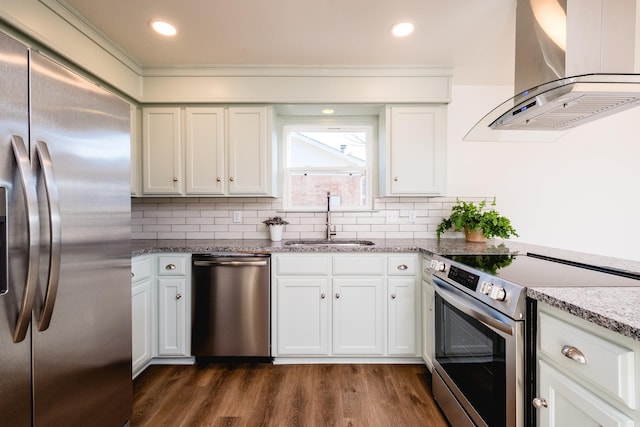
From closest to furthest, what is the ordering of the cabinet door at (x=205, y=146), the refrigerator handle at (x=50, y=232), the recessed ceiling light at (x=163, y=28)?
the refrigerator handle at (x=50, y=232), the recessed ceiling light at (x=163, y=28), the cabinet door at (x=205, y=146)

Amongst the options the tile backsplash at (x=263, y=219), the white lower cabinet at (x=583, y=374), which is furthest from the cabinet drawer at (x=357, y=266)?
the white lower cabinet at (x=583, y=374)

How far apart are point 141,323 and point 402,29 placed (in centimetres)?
267

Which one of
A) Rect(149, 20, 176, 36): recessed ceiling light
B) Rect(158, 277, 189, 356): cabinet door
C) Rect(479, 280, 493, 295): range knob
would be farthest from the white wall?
Rect(158, 277, 189, 356): cabinet door

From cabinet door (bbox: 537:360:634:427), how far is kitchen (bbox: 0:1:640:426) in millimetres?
1890

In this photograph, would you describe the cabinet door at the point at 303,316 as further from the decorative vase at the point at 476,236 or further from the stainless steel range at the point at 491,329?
the decorative vase at the point at 476,236

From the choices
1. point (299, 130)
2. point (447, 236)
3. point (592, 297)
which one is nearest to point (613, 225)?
point (447, 236)

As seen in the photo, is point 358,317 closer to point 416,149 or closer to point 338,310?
point 338,310

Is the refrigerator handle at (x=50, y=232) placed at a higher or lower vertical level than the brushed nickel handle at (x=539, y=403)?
higher

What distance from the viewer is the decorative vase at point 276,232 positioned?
2.68m

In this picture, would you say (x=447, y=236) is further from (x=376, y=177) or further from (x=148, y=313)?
(x=148, y=313)

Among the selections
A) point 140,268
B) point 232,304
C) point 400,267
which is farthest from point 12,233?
point 400,267

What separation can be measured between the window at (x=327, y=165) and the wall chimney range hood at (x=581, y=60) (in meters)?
1.53

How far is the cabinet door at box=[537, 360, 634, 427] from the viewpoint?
80 centimetres

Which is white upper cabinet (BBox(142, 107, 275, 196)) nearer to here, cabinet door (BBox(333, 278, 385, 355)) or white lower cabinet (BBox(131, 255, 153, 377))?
white lower cabinet (BBox(131, 255, 153, 377))
